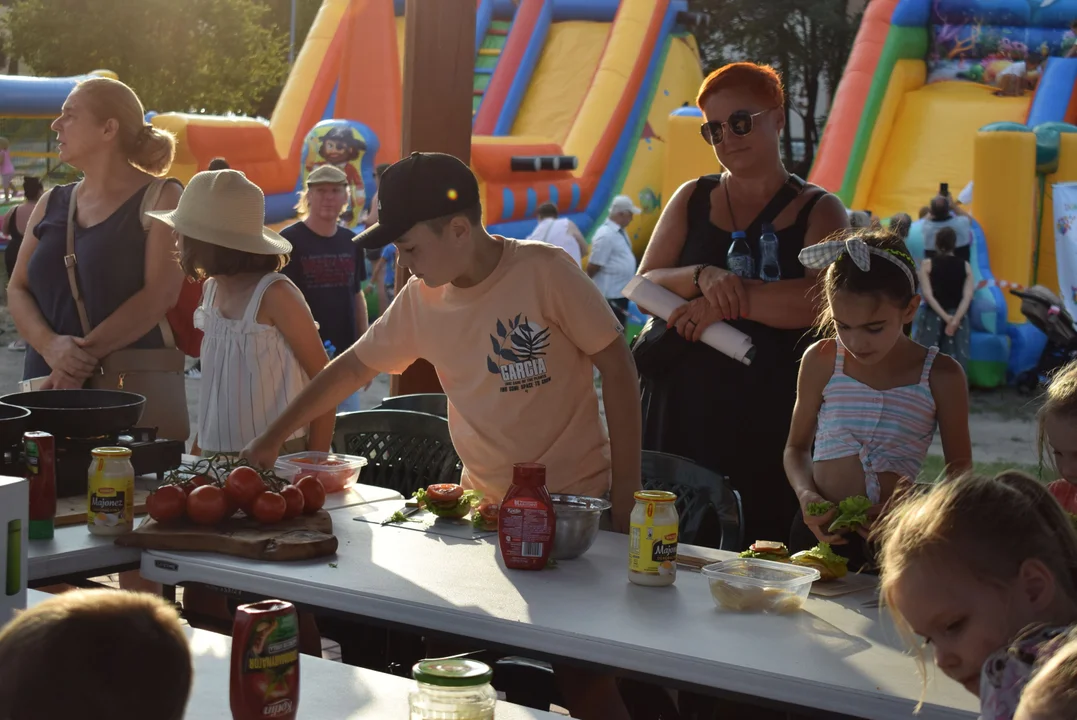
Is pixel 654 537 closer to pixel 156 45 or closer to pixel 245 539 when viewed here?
pixel 245 539

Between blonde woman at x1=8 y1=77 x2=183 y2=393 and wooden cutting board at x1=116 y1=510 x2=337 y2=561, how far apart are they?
1.54 m

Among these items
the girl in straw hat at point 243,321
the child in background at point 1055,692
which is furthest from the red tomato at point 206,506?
the child in background at point 1055,692

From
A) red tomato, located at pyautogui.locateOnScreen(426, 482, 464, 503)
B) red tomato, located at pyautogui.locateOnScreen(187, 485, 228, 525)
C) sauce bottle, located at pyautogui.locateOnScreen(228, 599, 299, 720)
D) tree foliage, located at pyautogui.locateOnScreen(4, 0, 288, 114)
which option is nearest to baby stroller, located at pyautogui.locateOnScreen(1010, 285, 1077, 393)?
red tomato, located at pyautogui.locateOnScreen(426, 482, 464, 503)

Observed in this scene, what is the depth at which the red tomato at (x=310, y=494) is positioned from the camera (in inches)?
131

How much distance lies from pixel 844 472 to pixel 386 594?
1.41m

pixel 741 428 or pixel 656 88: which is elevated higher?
pixel 656 88

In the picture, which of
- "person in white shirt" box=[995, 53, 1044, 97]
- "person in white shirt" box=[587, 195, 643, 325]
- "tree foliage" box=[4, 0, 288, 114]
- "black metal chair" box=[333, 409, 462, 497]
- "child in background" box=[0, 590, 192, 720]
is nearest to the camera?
"child in background" box=[0, 590, 192, 720]

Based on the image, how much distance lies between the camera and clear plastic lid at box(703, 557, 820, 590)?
2.72 meters

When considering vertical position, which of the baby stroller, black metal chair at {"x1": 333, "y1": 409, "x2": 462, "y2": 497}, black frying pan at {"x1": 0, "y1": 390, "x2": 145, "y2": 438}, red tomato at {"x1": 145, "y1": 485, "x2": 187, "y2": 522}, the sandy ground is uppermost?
black frying pan at {"x1": 0, "y1": 390, "x2": 145, "y2": 438}

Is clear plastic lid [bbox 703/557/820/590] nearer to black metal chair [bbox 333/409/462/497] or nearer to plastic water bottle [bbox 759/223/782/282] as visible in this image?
plastic water bottle [bbox 759/223/782/282]

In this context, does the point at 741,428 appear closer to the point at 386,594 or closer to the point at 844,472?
the point at 844,472

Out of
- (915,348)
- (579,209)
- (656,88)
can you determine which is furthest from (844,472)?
(656,88)

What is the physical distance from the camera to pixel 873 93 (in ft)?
53.7

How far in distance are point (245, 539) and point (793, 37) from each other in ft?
94.2
